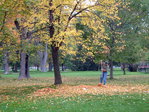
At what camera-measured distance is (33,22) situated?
47.6ft

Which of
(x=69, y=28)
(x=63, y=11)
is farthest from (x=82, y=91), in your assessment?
(x=63, y=11)

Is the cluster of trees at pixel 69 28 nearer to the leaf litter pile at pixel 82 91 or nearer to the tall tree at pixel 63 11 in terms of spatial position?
the tall tree at pixel 63 11

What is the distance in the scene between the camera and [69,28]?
14195 mm

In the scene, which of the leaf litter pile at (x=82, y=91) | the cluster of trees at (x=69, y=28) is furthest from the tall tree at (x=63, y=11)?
the leaf litter pile at (x=82, y=91)

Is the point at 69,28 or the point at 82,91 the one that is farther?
the point at 69,28

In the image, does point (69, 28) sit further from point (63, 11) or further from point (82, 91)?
point (82, 91)

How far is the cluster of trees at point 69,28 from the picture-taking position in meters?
12.4

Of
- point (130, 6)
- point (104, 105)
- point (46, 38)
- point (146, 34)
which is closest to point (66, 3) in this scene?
point (46, 38)

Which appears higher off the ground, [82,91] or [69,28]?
[69,28]

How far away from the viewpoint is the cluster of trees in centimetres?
1241

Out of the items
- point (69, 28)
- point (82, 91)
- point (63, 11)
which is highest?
point (63, 11)

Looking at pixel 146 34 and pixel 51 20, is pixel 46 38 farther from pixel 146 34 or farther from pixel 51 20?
pixel 146 34

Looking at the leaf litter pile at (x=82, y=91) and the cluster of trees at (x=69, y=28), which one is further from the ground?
the cluster of trees at (x=69, y=28)

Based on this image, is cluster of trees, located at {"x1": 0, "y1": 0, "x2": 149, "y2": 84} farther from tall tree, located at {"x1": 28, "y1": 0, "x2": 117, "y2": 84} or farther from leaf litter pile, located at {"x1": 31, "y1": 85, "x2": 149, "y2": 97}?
leaf litter pile, located at {"x1": 31, "y1": 85, "x2": 149, "y2": 97}
